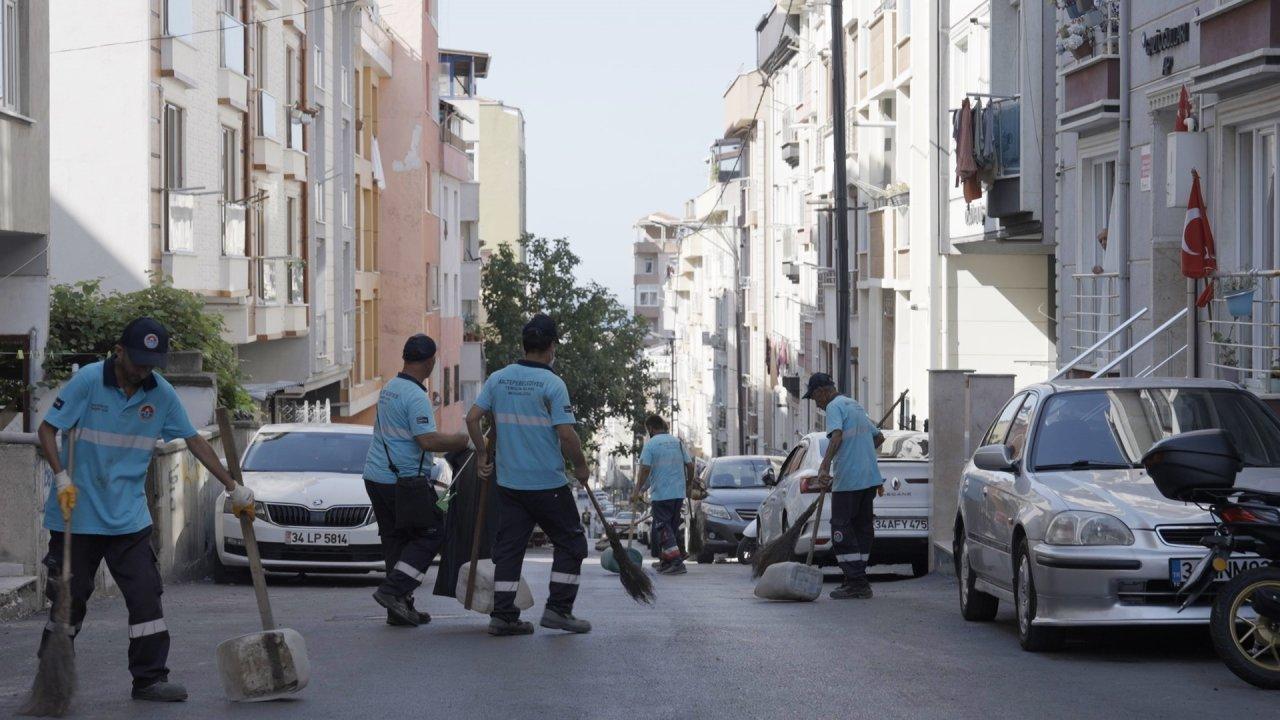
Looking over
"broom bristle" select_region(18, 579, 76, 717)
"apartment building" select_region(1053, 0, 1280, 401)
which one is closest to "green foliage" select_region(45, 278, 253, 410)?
"apartment building" select_region(1053, 0, 1280, 401)

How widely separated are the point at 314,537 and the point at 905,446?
6936 millimetres

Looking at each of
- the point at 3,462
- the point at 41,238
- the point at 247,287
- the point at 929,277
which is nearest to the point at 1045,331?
the point at 929,277

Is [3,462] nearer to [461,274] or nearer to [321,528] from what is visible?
[321,528]

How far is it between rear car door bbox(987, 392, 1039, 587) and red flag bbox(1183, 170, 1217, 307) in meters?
4.83

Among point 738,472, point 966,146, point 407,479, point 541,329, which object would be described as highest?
point 966,146

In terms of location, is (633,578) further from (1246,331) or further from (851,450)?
(1246,331)

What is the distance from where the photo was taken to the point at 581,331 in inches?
2154

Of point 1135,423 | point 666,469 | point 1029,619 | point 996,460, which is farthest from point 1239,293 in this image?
point 666,469

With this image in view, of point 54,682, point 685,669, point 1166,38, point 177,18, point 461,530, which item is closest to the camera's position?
point 54,682

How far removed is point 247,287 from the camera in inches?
1129

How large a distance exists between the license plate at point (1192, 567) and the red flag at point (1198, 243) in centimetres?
678

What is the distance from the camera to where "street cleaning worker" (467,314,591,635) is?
10070mm

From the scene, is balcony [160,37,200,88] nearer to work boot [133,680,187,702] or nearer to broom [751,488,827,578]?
broom [751,488,827,578]

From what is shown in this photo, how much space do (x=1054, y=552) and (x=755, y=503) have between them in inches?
603
